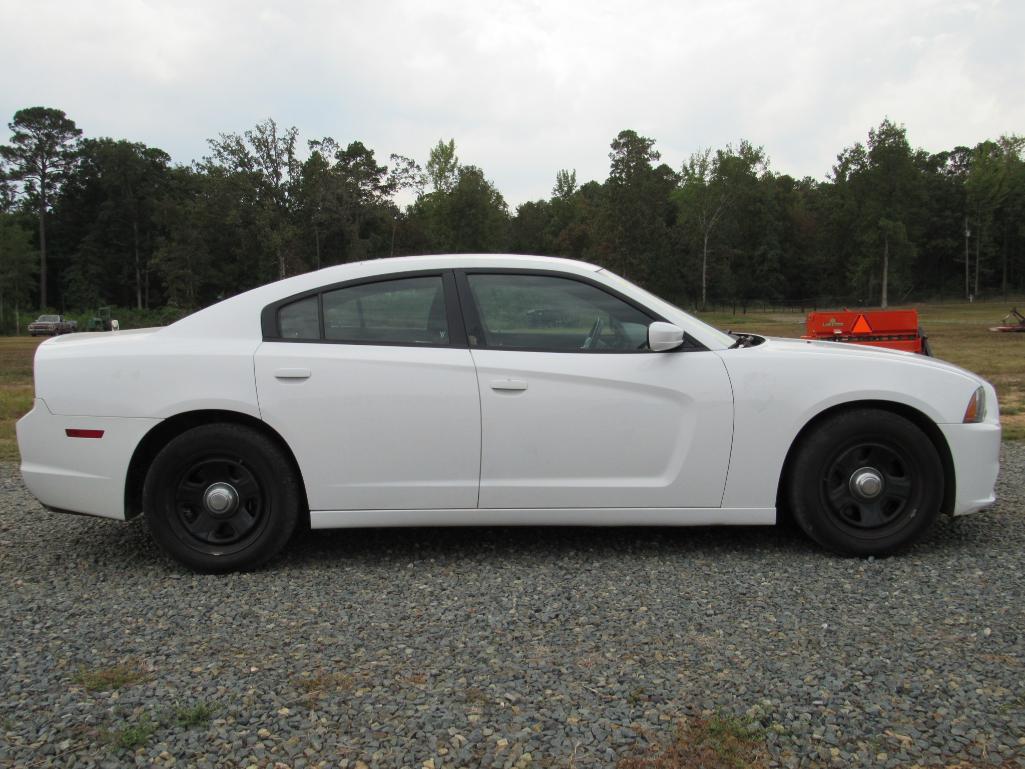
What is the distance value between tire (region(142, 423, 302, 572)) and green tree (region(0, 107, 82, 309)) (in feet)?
291

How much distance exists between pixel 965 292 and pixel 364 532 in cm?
8009

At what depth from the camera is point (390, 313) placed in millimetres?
3809

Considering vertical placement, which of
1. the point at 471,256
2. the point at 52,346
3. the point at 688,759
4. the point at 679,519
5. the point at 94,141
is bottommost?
the point at 688,759

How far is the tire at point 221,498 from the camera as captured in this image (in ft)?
11.8

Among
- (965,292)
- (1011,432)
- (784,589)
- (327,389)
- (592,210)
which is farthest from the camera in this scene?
(592,210)

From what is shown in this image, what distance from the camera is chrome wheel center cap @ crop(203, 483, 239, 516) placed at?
12.0ft

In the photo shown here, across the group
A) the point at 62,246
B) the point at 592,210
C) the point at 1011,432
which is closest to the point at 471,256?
the point at 1011,432

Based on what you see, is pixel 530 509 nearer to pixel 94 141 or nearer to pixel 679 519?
pixel 679 519

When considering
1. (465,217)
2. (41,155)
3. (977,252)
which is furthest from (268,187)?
(977,252)

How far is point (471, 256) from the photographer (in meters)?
3.90

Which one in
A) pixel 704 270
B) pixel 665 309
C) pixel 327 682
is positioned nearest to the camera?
pixel 327 682

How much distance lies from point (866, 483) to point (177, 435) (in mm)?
3376

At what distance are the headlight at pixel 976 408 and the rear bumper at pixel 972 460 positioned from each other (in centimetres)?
3

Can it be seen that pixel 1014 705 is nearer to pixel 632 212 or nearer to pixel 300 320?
pixel 300 320
